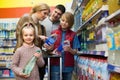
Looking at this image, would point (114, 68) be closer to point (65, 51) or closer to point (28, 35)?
point (28, 35)

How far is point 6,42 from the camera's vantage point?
898 cm

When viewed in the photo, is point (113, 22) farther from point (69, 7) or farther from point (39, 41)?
point (69, 7)

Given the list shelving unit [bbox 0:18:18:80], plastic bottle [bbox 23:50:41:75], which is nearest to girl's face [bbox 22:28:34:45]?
plastic bottle [bbox 23:50:41:75]

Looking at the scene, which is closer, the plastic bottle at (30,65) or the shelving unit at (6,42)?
the plastic bottle at (30,65)

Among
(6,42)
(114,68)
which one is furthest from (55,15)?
(6,42)

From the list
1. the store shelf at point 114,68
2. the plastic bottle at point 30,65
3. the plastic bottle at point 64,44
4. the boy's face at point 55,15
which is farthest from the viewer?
the boy's face at point 55,15

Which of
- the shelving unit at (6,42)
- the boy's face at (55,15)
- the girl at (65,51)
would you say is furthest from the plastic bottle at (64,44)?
the shelving unit at (6,42)

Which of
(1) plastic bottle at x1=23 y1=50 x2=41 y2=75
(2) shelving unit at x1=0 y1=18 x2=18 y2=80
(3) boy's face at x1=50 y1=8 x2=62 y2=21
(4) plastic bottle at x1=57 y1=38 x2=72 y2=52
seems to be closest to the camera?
(1) plastic bottle at x1=23 y1=50 x2=41 y2=75

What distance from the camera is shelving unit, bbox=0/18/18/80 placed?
8.85 meters

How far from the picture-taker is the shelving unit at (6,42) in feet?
29.0

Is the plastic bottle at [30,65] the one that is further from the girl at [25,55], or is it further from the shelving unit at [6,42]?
the shelving unit at [6,42]

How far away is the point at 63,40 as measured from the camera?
3.12 meters

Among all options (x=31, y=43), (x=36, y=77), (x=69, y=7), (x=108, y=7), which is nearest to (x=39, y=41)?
(x=31, y=43)

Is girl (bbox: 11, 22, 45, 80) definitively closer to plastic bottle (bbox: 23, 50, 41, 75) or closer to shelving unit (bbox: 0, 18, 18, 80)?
plastic bottle (bbox: 23, 50, 41, 75)
